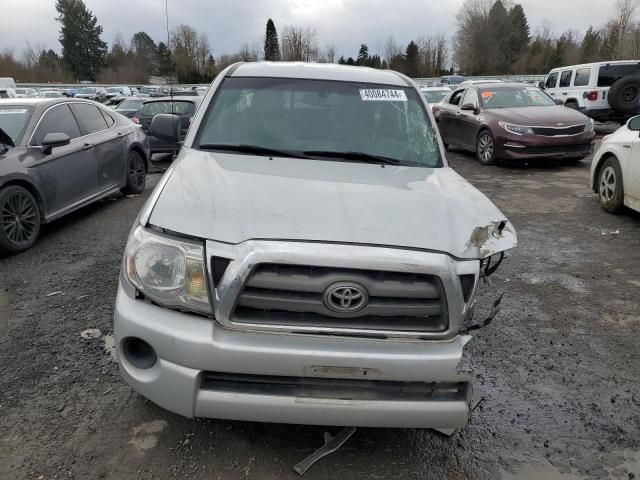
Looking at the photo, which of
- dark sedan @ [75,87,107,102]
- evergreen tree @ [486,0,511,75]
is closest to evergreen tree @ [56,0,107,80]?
dark sedan @ [75,87,107,102]

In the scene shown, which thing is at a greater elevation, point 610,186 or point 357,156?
point 357,156

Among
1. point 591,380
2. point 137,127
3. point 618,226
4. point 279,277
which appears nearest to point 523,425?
point 591,380

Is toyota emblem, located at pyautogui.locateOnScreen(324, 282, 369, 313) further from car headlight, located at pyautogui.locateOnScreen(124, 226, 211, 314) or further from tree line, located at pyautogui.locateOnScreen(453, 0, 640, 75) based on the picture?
tree line, located at pyautogui.locateOnScreen(453, 0, 640, 75)

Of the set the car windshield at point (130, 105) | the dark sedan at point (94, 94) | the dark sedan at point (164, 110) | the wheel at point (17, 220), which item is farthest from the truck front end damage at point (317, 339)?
the dark sedan at point (94, 94)

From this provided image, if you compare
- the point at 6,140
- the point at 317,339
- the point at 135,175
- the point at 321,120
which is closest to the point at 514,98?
the point at 135,175

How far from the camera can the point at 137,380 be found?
2234mm

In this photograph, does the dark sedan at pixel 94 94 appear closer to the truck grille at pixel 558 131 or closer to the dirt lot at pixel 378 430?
the truck grille at pixel 558 131

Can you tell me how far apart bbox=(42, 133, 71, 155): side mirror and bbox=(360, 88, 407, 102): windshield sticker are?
386 cm

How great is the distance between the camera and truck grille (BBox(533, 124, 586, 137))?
31.5 feet

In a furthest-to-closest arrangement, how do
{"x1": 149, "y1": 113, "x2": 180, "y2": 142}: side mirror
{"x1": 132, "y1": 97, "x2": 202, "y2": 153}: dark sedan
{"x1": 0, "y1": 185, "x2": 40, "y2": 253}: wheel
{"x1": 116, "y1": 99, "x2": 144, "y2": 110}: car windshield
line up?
{"x1": 116, "y1": 99, "x2": 144, "y2": 110}: car windshield → {"x1": 132, "y1": 97, "x2": 202, "y2": 153}: dark sedan → {"x1": 0, "y1": 185, "x2": 40, "y2": 253}: wheel → {"x1": 149, "y1": 113, "x2": 180, "y2": 142}: side mirror

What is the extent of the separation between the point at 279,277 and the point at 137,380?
2.67 feet

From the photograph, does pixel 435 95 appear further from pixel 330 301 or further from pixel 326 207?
pixel 330 301

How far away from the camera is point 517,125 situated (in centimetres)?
977

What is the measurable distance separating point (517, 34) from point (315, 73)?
265 feet
